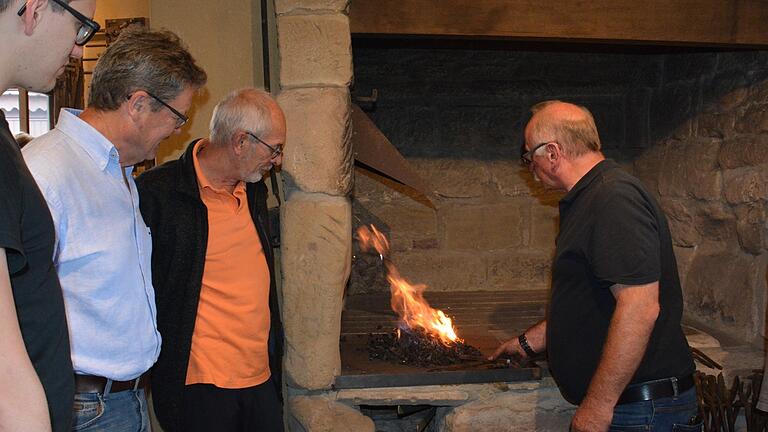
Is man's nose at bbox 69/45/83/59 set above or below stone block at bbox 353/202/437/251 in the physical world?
above

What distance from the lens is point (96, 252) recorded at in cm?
182

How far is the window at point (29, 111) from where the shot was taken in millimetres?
3766

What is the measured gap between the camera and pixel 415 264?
4688 millimetres

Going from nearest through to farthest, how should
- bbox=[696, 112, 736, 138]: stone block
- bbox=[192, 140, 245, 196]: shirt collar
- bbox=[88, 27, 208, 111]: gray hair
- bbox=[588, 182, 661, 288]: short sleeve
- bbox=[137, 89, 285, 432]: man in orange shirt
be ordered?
bbox=[88, 27, 208, 111]: gray hair, bbox=[588, 182, 661, 288]: short sleeve, bbox=[137, 89, 285, 432]: man in orange shirt, bbox=[192, 140, 245, 196]: shirt collar, bbox=[696, 112, 736, 138]: stone block

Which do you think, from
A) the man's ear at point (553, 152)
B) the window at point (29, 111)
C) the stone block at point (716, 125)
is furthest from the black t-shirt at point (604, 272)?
the window at point (29, 111)

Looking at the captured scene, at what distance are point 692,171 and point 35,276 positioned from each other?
11.8ft

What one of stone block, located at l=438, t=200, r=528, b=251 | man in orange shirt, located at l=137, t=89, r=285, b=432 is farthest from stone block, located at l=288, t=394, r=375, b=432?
stone block, located at l=438, t=200, r=528, b=251

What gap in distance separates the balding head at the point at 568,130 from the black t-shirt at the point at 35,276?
1.73 m

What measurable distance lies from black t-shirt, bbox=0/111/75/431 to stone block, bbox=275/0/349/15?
1.81 metres

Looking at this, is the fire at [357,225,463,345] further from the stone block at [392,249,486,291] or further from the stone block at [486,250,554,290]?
the stone block at [486,250,554,290]

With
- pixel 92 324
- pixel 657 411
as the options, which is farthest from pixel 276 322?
pixel 657 411

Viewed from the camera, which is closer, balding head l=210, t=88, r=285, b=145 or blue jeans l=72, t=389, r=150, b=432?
blue jeans l=72, t=389, r=150, b=432

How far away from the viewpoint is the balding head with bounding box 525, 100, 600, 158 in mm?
2523

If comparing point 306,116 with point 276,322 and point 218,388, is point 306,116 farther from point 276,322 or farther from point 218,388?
point 218,388
